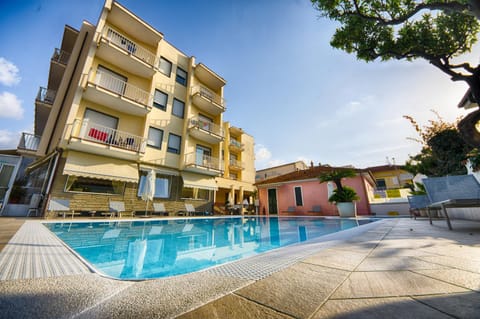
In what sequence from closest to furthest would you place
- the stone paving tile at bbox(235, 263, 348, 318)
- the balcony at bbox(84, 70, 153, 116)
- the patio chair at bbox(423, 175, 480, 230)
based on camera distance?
the stone paving tile at bbox(235, 263, 348, 318) < the patio chair at bbox(423, 175, 480, 230) < the balcony at bbox(84, 70, 153, 116)

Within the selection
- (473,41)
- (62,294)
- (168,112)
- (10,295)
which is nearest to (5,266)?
(10,295)

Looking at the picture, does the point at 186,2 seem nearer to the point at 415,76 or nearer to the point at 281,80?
the point at 281,80

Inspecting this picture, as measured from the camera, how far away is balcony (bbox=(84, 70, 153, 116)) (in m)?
9.39

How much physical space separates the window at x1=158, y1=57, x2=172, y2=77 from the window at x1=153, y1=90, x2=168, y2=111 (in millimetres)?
1807

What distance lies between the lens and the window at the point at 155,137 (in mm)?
11750

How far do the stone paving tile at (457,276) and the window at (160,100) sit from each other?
1409 centimetres

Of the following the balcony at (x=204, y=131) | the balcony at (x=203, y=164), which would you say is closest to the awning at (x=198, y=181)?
the balcony at (x=203, y=164)

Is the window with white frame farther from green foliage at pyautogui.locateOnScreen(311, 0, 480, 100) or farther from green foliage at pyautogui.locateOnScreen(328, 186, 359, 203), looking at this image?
green foliage at pyautogui.locateOnScreen(311, 0, 480, 100)

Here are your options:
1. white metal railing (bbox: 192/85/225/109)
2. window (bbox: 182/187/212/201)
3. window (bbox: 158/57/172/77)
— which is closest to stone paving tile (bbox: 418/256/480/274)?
window (bbox: 182/187/212/201)

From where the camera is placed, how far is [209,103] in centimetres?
1488

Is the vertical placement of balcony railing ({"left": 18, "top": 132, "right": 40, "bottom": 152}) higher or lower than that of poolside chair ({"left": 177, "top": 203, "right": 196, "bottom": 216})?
higher

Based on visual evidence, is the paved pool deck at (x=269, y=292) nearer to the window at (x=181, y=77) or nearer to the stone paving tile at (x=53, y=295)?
the stone paving tile at (x=53, y=295)

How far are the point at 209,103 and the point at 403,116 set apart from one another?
1286 centimetres

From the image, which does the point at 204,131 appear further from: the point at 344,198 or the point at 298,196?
the point at 344,198
